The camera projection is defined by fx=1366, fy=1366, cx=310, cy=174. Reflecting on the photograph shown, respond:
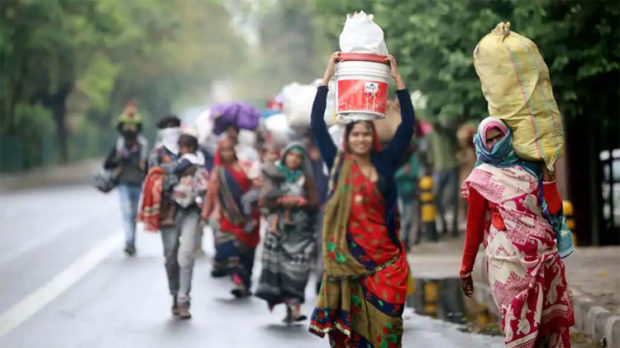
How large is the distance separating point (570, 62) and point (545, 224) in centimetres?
793

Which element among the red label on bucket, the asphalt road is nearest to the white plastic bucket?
the red label on bucket

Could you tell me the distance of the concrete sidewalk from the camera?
9594 millimetres

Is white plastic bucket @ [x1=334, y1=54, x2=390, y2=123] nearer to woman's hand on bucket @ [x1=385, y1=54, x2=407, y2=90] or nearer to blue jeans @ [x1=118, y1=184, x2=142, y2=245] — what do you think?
woman's hand on bucket @ [x1=385, y1=54, x2=407, y2=90]

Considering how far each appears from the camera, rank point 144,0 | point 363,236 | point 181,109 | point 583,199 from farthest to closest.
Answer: point 181,109, point 144,0, point 583,199, point 363,236

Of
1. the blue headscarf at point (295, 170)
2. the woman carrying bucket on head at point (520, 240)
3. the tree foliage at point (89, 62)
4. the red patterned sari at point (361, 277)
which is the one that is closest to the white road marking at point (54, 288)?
the blue headscarf at point (295, 170)

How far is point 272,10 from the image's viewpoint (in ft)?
256

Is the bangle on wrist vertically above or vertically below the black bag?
below

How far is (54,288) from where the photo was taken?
1452 centimetres

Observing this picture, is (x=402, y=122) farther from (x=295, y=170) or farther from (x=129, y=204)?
(x=129, y=204)

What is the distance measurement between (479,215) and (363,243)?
3.87 feet

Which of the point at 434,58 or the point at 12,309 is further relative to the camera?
the point at 434,58

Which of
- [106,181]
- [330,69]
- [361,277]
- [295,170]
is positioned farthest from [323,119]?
[106,181]

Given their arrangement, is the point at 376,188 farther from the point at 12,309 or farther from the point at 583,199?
the point at 583,199

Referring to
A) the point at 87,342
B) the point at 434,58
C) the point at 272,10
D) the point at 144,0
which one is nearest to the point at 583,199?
the point at 434,58
